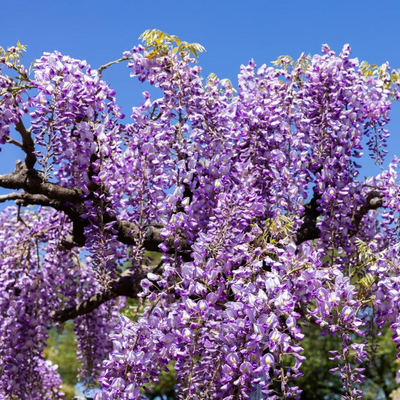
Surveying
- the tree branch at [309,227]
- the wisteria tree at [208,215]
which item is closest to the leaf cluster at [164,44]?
the wisteria tree at [208,215]

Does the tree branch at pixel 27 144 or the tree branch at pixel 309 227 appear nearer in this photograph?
the tree branch at pixel 27 144

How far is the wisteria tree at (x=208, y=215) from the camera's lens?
9.03 ft

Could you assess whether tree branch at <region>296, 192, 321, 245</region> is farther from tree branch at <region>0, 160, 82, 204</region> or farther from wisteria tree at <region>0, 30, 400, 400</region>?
tree branch at <region>0, 160, 82, 204</region>

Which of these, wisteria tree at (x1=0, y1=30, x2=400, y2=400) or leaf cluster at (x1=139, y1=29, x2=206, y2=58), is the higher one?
leaf cluster at (x1=139, y1=29, x2=206, y2=58)

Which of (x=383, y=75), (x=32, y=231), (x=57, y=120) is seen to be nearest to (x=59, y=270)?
(x=32, y=231)

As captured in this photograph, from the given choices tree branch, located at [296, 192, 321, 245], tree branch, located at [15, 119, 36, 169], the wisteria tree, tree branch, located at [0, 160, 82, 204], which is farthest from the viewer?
tree branch, located at [296, 192, 321, 245]

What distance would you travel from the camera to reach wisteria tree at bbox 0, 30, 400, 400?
Answer: 108 inches

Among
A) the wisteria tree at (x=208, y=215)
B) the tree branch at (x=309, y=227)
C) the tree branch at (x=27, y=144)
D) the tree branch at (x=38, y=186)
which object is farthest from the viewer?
the tree branch at (x=309, y=227)

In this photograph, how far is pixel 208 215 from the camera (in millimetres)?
3500

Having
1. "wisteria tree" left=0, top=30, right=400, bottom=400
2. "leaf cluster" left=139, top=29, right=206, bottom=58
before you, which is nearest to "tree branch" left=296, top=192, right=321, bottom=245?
"wisteria tree" left=0, top=30, right=400, bottom=400

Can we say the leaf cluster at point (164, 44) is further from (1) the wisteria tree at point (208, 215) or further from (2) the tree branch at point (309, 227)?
(2) the tree branch at point (309, 227)

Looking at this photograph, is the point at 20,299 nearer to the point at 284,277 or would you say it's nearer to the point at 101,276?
the point at 101,276

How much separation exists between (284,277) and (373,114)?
2342 millimetres

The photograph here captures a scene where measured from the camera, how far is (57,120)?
359 centimetres
